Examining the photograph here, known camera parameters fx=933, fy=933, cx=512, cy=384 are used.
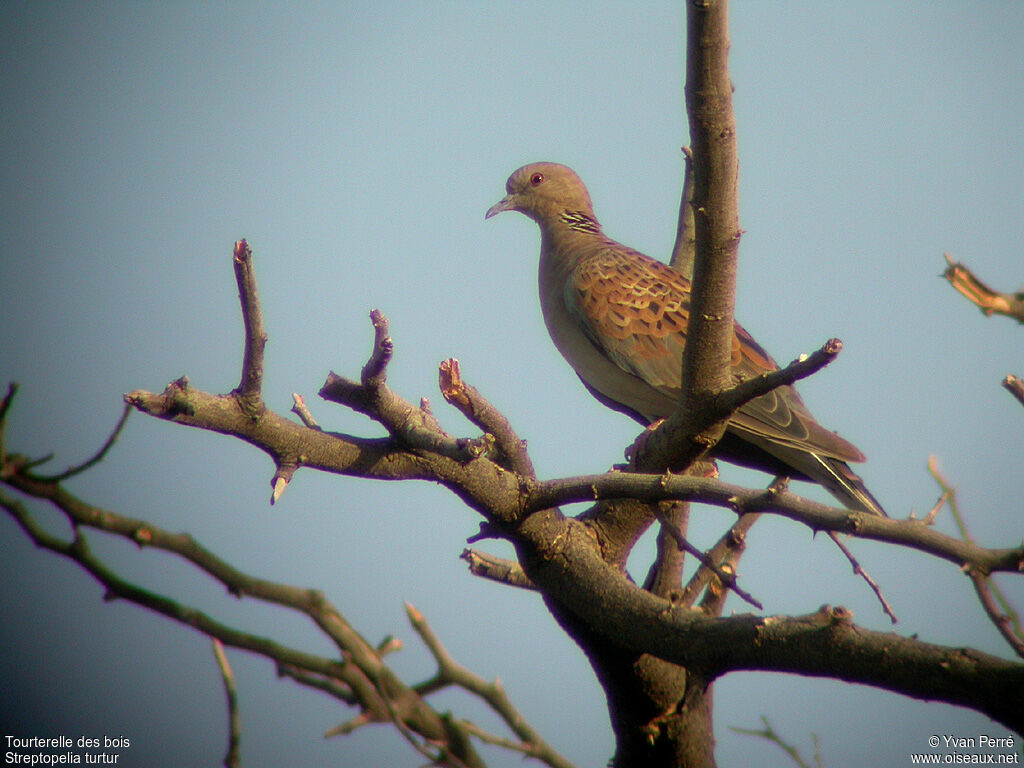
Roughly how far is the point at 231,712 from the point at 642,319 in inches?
129

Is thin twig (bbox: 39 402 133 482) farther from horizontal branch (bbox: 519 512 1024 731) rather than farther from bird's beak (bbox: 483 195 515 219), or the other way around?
bird's beak (bbox: 483 195 515 219)

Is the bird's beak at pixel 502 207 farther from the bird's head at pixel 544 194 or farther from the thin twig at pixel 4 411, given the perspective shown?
the thin twig at pixel 4 411

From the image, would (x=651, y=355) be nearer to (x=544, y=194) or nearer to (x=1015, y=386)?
(x=544, y=194)

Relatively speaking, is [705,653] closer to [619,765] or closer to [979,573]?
[979,573]

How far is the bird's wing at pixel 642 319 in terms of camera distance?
453cm

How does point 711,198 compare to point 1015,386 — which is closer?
point 1015,386

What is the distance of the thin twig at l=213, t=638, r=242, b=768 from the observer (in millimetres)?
1809

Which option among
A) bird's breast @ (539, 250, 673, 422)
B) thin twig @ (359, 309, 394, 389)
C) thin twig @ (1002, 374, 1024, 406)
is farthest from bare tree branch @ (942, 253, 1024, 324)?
bird's breast @ (539, 250, 673, 422)

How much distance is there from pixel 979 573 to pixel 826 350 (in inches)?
22.2

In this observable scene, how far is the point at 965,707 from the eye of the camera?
72.9 inches

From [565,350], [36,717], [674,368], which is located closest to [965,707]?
[674,368]

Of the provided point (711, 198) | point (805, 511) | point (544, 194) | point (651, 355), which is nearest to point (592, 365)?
point (651, 355)

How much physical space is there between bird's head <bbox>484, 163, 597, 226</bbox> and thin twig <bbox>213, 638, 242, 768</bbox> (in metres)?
4.40

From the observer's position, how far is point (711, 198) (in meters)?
2.44
